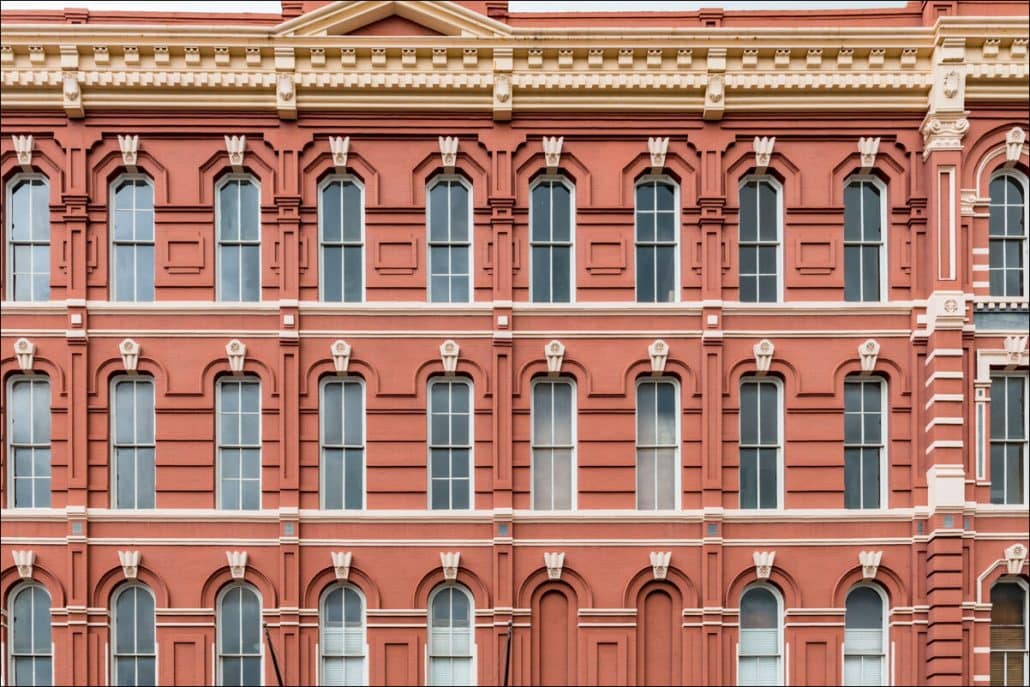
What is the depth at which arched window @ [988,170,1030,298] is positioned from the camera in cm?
2334

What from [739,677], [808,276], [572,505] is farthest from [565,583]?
[808,276]

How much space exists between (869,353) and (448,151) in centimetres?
787

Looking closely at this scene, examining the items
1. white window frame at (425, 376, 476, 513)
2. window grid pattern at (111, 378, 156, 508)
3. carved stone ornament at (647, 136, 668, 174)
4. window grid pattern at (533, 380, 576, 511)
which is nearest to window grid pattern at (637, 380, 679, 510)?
window grid pattern at (533, 380, 576, 511)

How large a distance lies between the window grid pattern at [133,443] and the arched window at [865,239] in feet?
39.4

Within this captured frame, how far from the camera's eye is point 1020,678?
22703mm

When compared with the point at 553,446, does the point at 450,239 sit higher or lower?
higher

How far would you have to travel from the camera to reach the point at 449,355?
907 inches

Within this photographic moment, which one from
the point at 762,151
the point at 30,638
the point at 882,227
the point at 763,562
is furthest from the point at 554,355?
the point at 30,638

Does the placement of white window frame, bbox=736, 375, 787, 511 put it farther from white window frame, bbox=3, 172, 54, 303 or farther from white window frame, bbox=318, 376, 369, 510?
white window frame, bbox=3, 172, 54, 303

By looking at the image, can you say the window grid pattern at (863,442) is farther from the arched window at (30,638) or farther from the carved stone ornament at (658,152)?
the arched window at (30,638)

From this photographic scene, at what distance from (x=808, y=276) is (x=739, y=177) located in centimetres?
206

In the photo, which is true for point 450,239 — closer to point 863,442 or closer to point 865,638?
point 863,442

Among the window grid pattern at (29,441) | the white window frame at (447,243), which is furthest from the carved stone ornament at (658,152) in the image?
the window grid pattern at (29,441)

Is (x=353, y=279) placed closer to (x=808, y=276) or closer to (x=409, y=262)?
(x=409, y=262)
